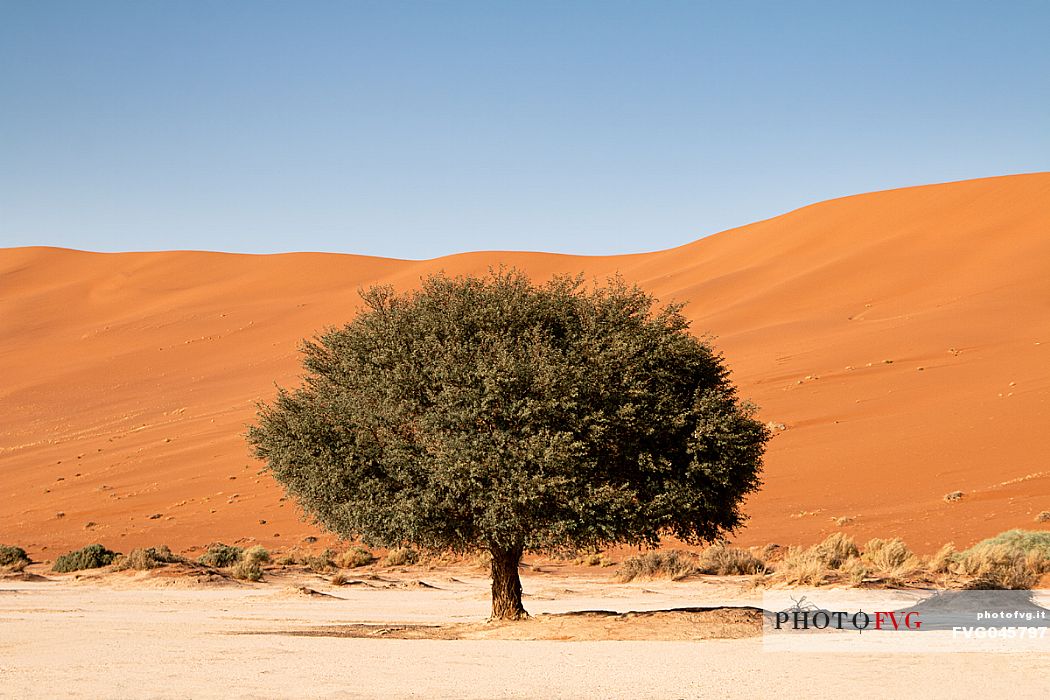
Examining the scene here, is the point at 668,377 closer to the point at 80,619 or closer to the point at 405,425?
the point at 405,425

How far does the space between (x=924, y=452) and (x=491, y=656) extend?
26.3m

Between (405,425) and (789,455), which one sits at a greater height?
(405,425)

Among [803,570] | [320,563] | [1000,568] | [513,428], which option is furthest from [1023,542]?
[320,563]

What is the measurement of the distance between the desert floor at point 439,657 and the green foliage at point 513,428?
70.9 inches

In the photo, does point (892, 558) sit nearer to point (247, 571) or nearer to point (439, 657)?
point (439, 657)

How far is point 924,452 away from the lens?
123ft

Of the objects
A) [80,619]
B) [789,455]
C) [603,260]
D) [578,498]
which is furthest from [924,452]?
[603,260]

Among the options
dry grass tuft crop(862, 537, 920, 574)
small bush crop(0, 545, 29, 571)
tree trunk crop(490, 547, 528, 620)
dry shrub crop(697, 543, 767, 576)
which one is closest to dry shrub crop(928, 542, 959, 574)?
dry grass tuft crop(862, 537, 920, 574)

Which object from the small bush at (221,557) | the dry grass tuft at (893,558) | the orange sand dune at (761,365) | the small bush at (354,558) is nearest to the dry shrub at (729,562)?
the orange sand dune at (761,365)

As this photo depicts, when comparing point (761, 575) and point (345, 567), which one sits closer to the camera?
point (761, 575)

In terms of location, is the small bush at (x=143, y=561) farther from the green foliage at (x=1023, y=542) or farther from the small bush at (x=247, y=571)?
the green foliage at (x=1023, y=542)

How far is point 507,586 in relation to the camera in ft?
63.9

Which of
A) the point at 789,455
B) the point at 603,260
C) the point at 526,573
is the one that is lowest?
Answer: the point at 526,573

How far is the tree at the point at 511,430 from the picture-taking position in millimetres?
17281
